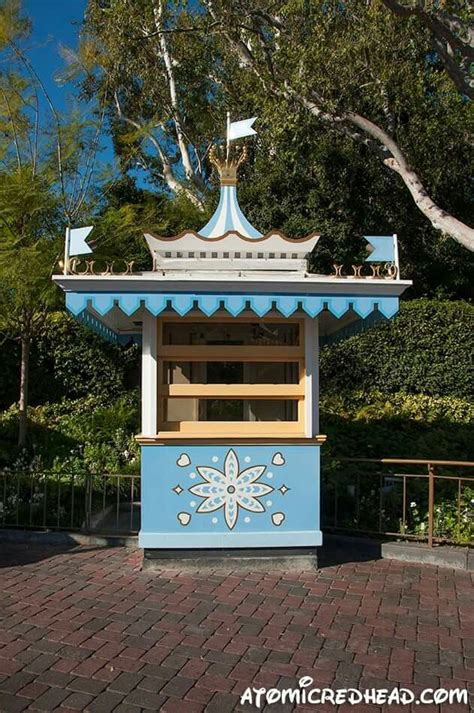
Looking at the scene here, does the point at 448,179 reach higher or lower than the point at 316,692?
higher

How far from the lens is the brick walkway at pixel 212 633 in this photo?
135 inches

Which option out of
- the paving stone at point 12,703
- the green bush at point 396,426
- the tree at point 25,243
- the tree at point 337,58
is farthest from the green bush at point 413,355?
the paving stone at point 12,703

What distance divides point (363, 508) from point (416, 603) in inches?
83.9

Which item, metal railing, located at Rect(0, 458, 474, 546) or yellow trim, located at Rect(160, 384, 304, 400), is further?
metal railing, located at Rect(0, 458, 474, 546)

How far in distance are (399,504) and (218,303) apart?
351cm

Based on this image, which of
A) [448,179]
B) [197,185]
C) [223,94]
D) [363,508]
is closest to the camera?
[363,508]

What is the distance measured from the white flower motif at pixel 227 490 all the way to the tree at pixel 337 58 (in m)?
5.93

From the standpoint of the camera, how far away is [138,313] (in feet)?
20.4

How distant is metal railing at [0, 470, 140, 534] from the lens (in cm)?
681

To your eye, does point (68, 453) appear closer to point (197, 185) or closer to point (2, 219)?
point (2, 219)

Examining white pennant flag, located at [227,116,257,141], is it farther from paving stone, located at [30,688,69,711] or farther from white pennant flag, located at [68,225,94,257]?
paving stone, located at [30,688,69,711]

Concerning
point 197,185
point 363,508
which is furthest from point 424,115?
point 363,508

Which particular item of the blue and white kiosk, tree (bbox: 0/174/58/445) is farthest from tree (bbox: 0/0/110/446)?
the blue and white kiosk

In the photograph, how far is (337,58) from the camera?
10.8 m
